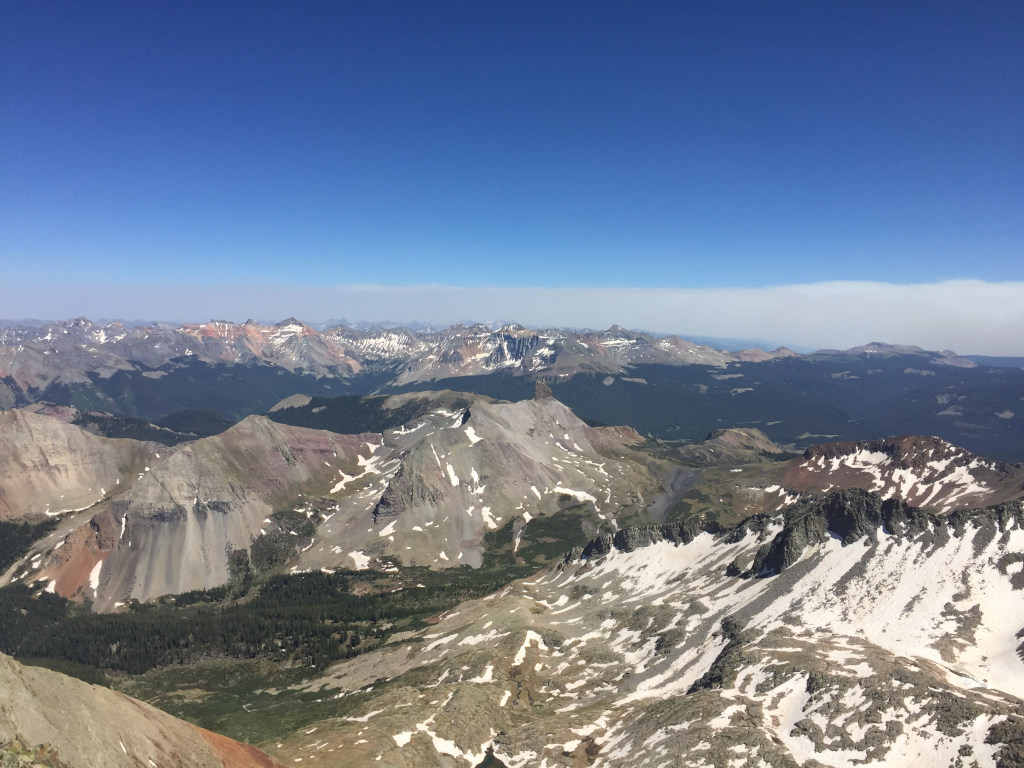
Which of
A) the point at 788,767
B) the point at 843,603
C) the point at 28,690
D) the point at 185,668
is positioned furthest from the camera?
the point at 185,668

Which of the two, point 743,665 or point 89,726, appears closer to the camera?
point 89,726

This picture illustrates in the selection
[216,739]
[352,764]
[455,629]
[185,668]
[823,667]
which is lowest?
[185,668]

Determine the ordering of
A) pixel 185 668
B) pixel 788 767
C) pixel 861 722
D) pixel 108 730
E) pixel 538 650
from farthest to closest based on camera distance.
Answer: pixel 185 668, pixel 538 650, pixel 861 722, pixel 788 767, pixel 108 730

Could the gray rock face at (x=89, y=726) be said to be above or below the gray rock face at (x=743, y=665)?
above

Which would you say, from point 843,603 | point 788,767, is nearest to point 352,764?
point 788,767

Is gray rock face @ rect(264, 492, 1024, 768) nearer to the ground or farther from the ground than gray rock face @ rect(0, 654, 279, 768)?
nearer to the ground

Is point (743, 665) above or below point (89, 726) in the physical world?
below

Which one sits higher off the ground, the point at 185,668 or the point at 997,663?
the point at 997,663

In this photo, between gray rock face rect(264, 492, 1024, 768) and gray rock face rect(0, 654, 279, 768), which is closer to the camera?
gray rock face rect(0, 654, 279, 768)

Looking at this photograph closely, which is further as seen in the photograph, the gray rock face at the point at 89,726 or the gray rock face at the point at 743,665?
the gray rock face at the point at 743,665

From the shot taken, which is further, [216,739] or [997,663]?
[997,663]

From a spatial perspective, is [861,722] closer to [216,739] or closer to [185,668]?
[216,739]
